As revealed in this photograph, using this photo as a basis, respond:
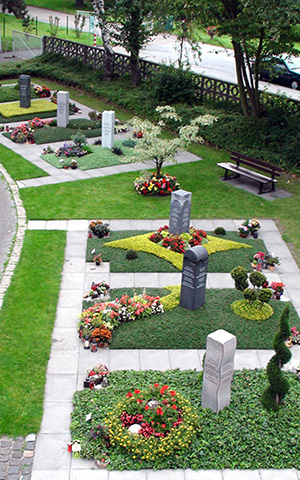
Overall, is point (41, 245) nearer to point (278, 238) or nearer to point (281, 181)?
point (278, 238)

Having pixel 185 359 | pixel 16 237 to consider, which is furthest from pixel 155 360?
pixel 16 237

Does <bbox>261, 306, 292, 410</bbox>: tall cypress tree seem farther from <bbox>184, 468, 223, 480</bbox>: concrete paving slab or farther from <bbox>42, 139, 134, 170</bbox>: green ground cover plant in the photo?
<bbox>42, 139, 134, 170</bbox>: green ground cover plant

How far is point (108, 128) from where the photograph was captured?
80.8ft

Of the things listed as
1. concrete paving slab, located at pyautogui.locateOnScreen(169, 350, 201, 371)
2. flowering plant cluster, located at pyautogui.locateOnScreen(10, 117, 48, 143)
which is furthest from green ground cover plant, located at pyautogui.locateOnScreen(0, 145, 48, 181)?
concrete paving slab, located at pyautogui.locateOnScreen(169, 350, 201, 371)

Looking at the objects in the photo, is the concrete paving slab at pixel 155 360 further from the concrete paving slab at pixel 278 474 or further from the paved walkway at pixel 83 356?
the concrete paving slab at pixel 278 474

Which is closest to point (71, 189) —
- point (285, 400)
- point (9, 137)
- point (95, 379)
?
point (9, 137)

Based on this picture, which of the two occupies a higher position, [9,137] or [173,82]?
[173,82]

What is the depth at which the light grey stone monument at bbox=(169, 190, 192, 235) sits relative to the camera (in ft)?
55.6

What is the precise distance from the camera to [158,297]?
14.5m

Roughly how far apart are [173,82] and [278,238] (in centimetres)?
1364

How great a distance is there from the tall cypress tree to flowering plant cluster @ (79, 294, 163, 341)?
3718mm

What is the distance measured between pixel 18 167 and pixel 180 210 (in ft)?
28.5

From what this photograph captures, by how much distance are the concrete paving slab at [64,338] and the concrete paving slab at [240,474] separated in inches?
175

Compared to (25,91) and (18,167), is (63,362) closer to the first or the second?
(18,167)
